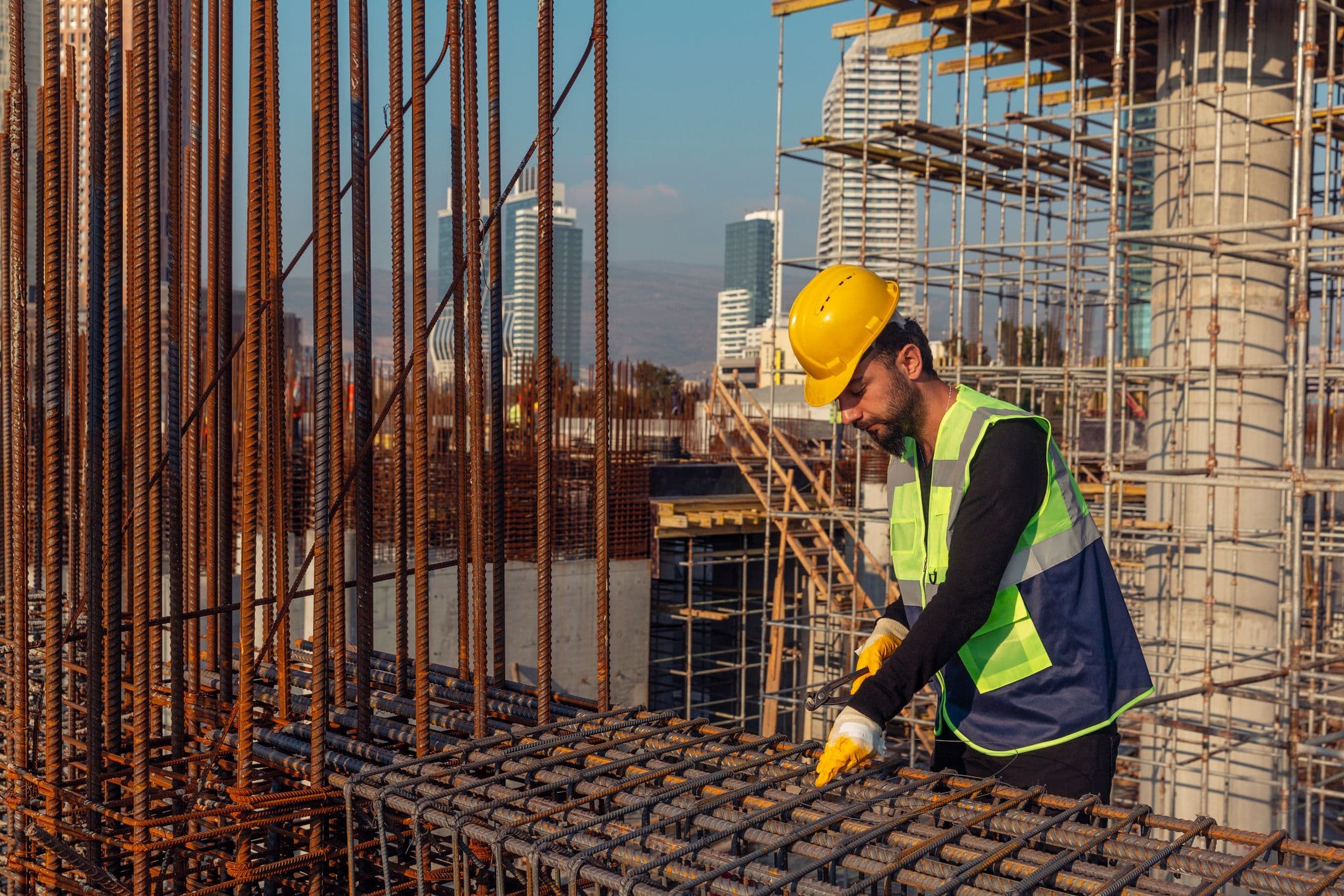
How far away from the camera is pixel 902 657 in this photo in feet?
9.05

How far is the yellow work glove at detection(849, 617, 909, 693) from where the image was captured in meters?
3.44

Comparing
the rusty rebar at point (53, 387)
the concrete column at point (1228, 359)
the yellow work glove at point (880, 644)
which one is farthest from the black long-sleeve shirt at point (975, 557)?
the concrete column at point (1228, 359)

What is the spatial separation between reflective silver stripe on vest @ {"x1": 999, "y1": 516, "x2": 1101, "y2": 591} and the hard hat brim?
0.58 metres

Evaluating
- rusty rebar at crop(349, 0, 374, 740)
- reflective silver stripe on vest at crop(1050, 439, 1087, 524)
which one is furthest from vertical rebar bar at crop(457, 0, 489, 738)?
reflective silver stripe on vest at crop(1050, 439, 1087, 524)

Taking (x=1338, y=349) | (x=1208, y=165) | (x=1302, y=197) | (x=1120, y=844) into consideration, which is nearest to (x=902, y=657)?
(x=1120, y=844)

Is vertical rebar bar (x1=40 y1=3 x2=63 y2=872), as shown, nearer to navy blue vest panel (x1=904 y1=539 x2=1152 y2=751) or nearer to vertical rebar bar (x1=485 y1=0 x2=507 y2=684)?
vertical rebar bar (x1=485 y1=0 x2=507 y2=684)

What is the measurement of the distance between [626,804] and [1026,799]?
0.80m

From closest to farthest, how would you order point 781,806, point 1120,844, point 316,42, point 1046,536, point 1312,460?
point 1120,844 → point 781,806 → point 1046,536 → point 316,42 → point 1312,460

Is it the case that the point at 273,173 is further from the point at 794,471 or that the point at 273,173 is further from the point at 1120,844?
the point at 794,471

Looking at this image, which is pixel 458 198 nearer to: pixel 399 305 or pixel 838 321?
pixel 399 305

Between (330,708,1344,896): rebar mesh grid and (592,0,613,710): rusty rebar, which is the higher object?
(592,0,613,710): rusty rebar

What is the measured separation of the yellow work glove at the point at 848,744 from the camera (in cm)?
263

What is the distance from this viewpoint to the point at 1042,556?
296 centimetres

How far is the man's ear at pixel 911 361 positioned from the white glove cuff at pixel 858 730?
0.90 m
